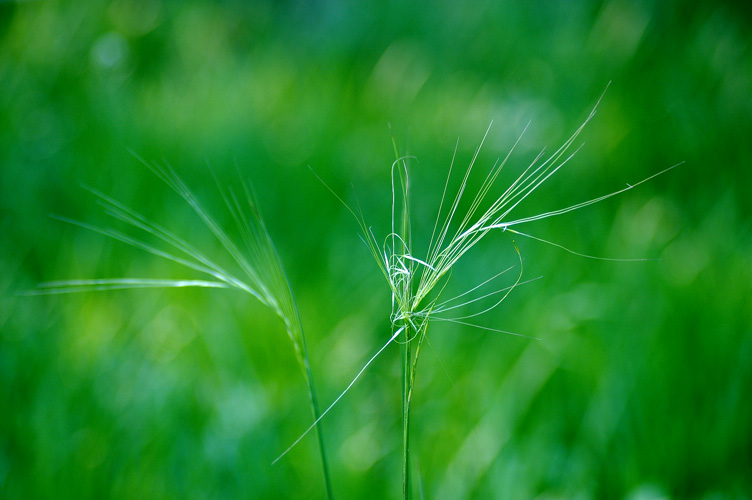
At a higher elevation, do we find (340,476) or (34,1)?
(34,1)

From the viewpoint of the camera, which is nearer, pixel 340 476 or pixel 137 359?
pixel 340 476

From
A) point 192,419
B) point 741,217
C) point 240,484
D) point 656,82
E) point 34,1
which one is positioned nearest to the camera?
point 240,484

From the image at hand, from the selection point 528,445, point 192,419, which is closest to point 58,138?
point 192,419

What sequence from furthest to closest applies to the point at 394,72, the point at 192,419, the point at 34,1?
the point at 34,1, the point at 394,72, the point at 192,419

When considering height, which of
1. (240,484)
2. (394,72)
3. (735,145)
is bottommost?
(240,484)

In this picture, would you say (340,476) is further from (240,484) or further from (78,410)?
(78,410)

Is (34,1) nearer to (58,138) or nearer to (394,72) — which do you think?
(58,138)

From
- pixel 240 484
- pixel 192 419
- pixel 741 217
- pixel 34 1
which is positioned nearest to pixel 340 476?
pixel 240 484
